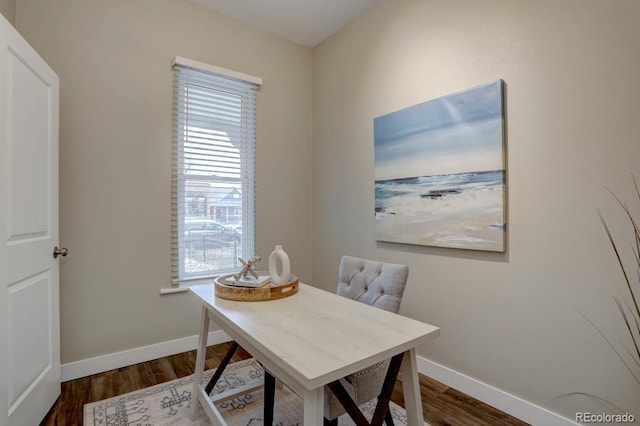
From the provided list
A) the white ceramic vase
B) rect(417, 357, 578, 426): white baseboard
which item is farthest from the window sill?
rect(417, 357, 578, 426): white baseboard

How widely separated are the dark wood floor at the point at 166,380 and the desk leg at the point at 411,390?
2.28 feet

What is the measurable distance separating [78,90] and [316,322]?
2316 millimetres

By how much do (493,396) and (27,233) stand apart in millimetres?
2701

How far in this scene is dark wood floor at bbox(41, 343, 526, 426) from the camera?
1.80 meters

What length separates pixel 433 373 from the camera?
225cm

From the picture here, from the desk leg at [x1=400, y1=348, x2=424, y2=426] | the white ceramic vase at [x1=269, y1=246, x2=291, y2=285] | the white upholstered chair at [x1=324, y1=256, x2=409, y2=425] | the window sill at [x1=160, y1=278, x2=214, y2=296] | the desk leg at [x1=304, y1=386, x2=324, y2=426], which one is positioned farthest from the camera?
the window sill at [x1=160, y1=278, x2=214, y2=296]

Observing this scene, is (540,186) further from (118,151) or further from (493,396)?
(118,151)

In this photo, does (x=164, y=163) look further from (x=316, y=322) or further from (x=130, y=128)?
(x=316, y=322)

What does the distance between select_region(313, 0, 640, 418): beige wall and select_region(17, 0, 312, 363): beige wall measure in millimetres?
1754

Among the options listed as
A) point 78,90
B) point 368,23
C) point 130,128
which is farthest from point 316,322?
point 368,23

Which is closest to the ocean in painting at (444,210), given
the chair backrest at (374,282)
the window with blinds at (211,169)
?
the chair backrest at (374,282)

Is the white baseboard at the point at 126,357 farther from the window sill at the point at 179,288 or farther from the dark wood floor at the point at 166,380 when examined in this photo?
the window sill at the point at 179,288

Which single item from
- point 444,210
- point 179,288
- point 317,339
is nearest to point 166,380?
point 179,288

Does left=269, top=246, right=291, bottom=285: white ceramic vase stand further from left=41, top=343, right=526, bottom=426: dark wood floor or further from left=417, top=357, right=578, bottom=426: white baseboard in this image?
left=417, top=357, right=578, bottom=426: white baseboard
